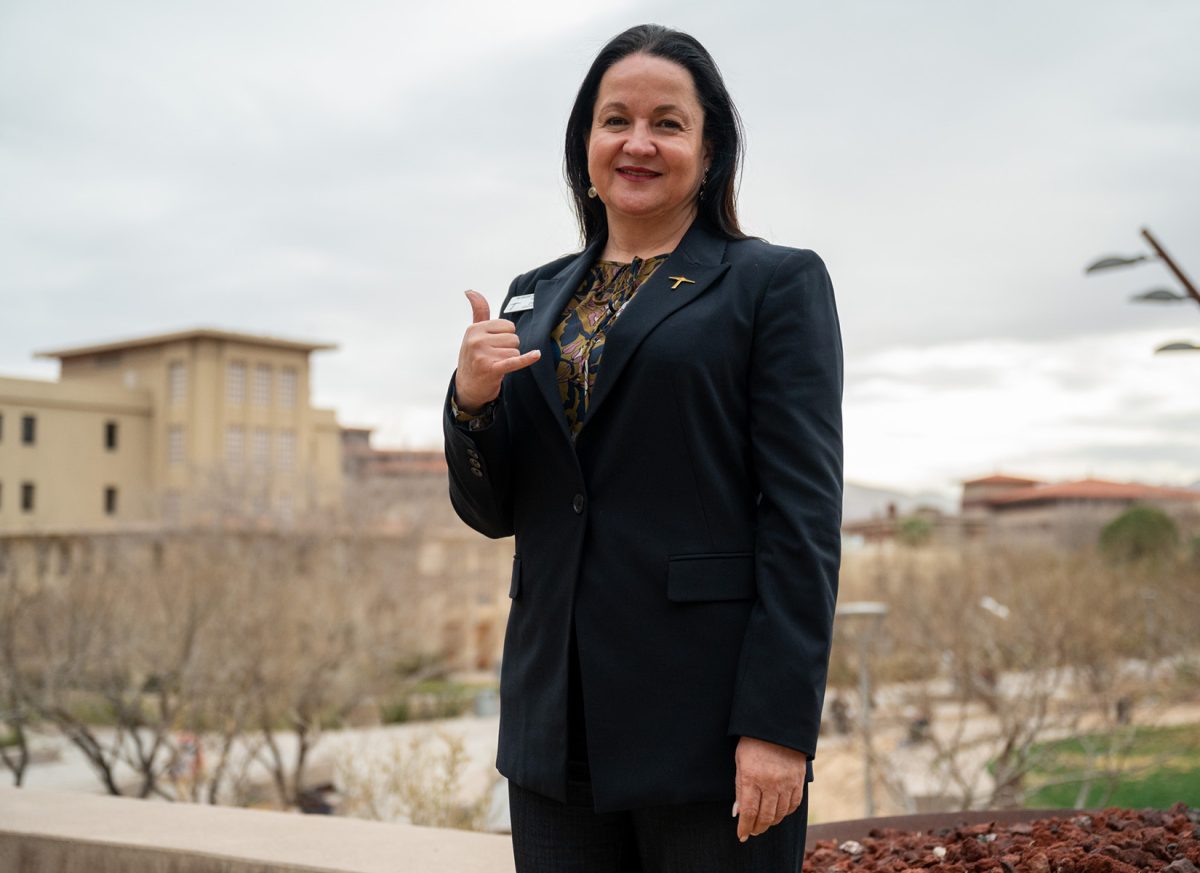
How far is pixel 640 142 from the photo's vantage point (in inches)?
70.2

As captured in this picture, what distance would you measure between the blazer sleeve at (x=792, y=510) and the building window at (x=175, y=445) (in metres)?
48.7

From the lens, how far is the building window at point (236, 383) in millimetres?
49406

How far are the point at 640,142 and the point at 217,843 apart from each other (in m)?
2.15

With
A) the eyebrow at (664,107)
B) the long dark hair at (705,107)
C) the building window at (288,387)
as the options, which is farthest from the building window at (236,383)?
the eyebrow at (664,107)

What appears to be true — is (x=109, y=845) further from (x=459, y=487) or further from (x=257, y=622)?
(x=257, y=622)

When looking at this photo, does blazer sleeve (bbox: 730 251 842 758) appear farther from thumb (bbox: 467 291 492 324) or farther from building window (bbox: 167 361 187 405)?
building window (bbox: 167 361 187 405)

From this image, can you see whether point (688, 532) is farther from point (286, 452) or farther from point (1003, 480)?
point (1003, 480)

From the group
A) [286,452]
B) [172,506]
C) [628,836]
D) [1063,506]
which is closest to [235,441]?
[286,452]

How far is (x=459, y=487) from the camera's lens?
1839 millimetres

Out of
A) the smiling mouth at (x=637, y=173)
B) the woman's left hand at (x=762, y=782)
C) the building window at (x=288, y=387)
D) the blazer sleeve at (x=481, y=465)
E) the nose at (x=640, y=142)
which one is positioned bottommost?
the woman's left hand at (x=762, y=782)

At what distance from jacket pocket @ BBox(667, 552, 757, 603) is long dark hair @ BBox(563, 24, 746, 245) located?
1.64 ft

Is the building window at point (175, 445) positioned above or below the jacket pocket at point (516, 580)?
above

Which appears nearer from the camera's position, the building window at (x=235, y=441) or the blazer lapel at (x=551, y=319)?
the blazer lapel at (x=551, y=319)

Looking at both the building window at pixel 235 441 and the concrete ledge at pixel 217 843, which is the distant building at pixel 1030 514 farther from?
the concrete ledge at pixel 217 843
